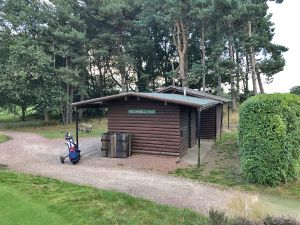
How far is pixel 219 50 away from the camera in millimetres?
32938

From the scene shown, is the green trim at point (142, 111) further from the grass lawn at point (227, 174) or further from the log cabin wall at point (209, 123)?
the log cabin wall at point (209, 123)

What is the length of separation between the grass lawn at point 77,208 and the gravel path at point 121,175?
81cm

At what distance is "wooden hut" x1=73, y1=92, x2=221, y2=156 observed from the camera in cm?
1473

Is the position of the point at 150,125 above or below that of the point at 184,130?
above

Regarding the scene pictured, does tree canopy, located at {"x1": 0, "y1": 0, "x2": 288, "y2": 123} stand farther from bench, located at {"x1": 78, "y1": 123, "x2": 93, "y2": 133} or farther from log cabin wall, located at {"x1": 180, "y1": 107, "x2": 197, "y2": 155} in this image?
log cabin wall, located at {"x1": 180, "y1": 107, "x2": 197, "y2": 155}

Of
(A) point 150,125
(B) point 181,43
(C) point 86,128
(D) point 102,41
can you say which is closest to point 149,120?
(A) point 150,125

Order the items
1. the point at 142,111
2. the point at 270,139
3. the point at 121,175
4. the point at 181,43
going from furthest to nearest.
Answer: the point at 181,43
the point at 142,111
the point at 121,175
the point at 270,139

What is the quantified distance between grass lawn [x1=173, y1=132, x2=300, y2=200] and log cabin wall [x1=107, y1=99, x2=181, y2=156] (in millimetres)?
2001

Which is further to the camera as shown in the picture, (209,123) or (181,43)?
(181,43)

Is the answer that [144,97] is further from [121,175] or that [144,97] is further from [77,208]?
[77,208]

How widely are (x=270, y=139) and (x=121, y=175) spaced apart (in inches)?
208

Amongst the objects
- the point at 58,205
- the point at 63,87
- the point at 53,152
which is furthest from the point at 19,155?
the point at 63,87

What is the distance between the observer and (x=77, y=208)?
736 centimetres

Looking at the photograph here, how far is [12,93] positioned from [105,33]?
12453 mm
